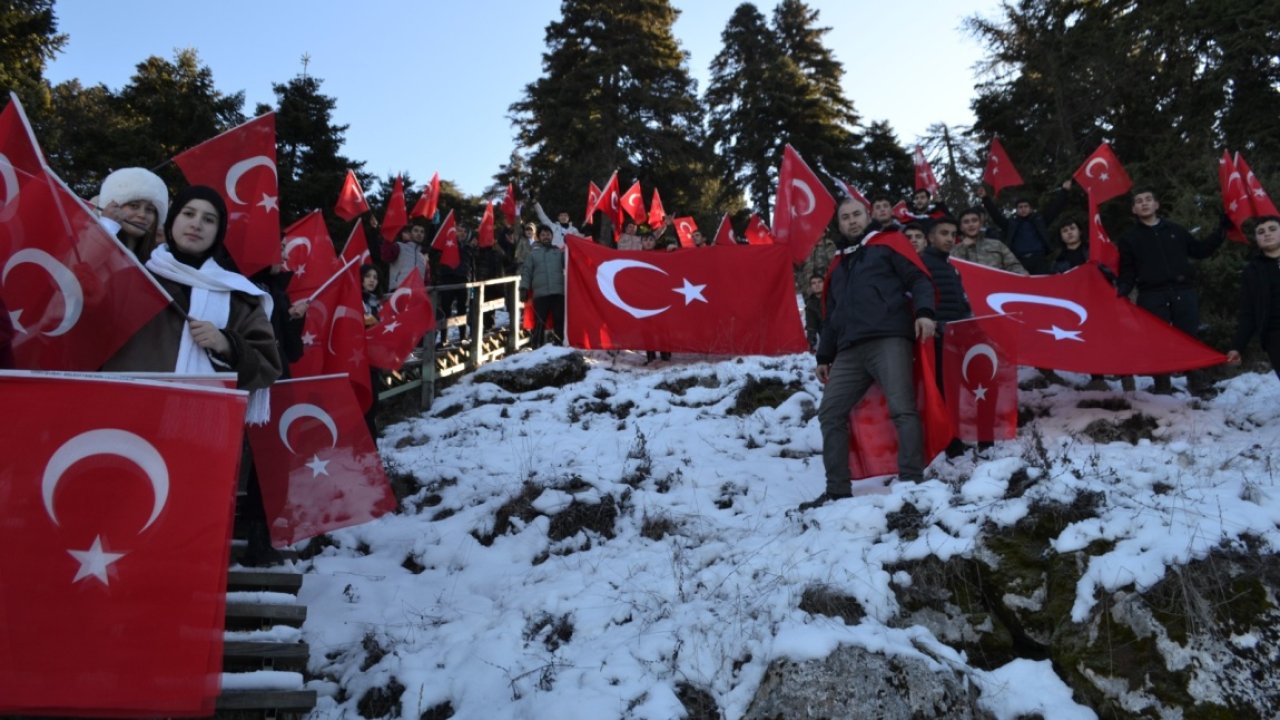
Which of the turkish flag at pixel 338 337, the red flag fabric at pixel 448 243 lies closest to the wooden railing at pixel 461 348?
the red flag fabric at pixel 448 243

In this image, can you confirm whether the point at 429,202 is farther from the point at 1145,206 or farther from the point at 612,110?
the point at 612,110

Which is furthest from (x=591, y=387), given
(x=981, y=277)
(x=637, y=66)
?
(x=637, y=66)

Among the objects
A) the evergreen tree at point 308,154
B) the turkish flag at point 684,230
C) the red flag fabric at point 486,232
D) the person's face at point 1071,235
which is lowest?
the person's face at point 1071,235

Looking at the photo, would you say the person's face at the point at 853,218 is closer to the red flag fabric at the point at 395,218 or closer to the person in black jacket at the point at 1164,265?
the person in black jacket at the point at 1164,265

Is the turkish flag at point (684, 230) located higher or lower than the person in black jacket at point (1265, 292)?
higher

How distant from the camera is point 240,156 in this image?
5.85 meters

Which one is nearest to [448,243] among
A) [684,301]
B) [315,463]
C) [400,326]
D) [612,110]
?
[684,301]

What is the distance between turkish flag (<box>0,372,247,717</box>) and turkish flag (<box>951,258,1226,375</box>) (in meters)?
6.30

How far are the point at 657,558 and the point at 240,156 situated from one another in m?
4.15

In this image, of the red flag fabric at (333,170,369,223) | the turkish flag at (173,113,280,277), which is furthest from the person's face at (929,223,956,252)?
the red flag fabric at (333,170,369,223)

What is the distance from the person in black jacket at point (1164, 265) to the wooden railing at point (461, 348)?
760 centimetres

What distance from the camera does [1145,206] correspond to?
7.44 m

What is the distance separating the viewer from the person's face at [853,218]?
18.3ft

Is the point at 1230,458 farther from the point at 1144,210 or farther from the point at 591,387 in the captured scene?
the point at 591,387
